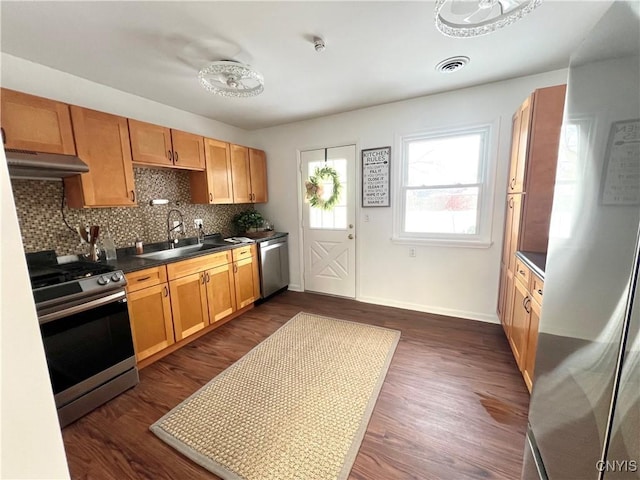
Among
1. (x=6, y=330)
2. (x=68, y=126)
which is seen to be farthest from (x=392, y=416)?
(x=68, y=126)

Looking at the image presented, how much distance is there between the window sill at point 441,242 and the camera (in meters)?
2.82

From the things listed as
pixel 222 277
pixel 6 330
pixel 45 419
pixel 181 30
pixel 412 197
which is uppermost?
pixel 181 30

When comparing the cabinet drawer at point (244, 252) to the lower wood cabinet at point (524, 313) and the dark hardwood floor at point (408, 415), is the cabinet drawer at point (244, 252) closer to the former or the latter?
the dark hardwood floor at point (408, 415)

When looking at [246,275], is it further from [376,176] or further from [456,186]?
[456,186]

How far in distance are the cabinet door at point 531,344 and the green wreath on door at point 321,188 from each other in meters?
2.43

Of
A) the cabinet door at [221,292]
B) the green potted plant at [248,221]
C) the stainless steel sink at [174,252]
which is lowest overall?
the cabinet door at [221,292]

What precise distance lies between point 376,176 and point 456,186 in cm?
91

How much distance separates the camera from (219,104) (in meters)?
2.95

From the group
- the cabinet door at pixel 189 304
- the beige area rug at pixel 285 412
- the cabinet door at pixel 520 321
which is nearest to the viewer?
the beige area rug at pixel 285 412

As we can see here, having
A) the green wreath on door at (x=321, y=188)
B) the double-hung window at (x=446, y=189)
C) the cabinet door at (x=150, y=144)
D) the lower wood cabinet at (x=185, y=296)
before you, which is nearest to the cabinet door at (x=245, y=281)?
the lower wood cabinet at (x=185, y=296)

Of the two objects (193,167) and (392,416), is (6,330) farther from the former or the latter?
(193,167)

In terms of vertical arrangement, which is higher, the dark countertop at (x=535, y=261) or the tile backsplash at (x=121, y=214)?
the tile backsplash at (x=121, y=214)

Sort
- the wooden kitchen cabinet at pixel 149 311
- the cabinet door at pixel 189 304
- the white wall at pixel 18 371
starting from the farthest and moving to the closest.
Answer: the cabinet door at pixel 189 304 → the wooden kitchen cabinet at pixel 149 311 → the white wall at pixel 18 371

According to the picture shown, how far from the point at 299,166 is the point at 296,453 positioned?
127 inches
